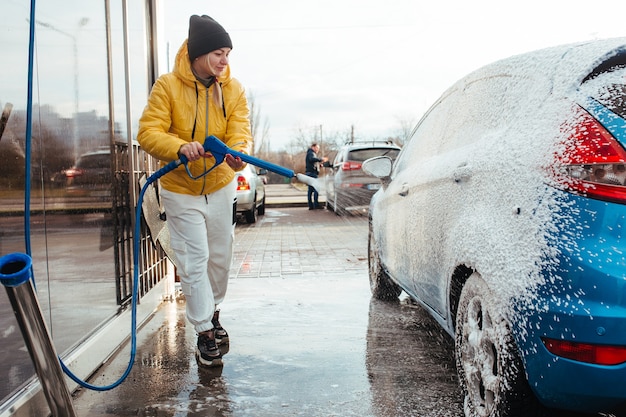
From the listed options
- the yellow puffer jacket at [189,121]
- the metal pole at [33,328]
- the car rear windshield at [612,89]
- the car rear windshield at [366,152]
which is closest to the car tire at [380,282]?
the yellow puffer jacket at [189,121]

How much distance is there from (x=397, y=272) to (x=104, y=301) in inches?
71.2

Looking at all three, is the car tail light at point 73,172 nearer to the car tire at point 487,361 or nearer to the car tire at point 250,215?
the car tire at point 487,361

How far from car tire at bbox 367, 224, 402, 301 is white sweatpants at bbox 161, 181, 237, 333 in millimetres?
1606

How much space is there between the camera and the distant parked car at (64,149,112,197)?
11.2ft

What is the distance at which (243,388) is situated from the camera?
335 centimetres

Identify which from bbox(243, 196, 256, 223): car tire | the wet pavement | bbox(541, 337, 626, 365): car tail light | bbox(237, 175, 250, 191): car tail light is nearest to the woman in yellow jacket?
the wet pavement

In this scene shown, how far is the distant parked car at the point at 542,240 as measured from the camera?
1973mm

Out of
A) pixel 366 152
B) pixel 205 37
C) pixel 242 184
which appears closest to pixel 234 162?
pixel 205 37

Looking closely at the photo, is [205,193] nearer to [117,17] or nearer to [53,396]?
[117,17]

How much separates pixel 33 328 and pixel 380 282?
3557 mm

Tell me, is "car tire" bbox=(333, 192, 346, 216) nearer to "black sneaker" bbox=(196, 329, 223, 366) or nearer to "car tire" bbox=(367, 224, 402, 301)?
"car tire" bbox=(367, 224, 402, 301)

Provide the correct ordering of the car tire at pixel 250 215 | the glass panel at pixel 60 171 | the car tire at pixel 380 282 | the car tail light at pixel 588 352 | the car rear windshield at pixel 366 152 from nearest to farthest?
the car tail light at pixel 588 352 → the glass panel at pixel 60 171 → the car tire at pixel 380 282 → the car tire at pixel 250 215 → the car rear windshield at pixel 366 152

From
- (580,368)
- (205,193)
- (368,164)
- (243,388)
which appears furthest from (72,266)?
(580,368)

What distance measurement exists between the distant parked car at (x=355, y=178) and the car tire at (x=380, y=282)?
8510 mm
